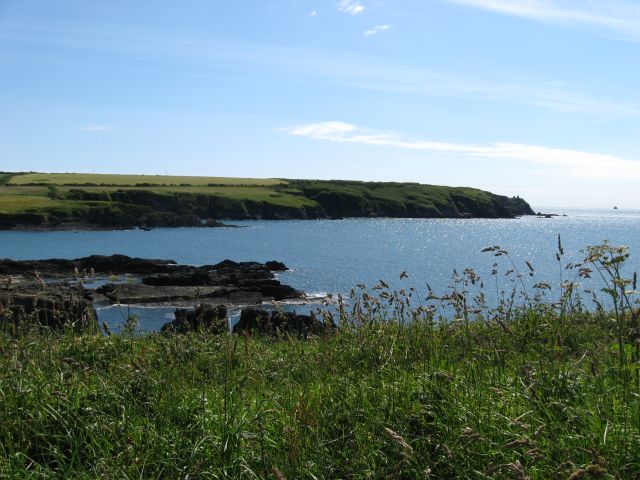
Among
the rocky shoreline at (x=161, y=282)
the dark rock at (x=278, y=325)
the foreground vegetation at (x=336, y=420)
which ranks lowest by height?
the rocky shoreline at (x=161, y=282)

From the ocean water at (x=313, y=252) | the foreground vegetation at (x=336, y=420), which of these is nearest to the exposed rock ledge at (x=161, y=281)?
the ocean water at (x=313, y=252)

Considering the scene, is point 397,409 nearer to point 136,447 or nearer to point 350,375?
point 350,375

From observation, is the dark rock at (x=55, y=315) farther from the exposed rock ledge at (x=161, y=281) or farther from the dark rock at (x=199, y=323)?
the exposed rock ledge at (x=161, y=281)

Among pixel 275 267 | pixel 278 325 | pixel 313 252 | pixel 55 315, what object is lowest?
pixel 275 267

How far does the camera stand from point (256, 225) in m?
150

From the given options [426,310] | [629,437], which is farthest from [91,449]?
[426,310]

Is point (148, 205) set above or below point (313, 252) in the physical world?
above

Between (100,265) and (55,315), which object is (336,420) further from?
(100,265)

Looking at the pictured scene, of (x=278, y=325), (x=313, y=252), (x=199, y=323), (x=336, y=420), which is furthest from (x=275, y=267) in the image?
(x=336, y=420)

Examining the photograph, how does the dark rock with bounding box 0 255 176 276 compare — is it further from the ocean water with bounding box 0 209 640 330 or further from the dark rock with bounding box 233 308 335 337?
the dark rock with bounding box 233 308 335 337

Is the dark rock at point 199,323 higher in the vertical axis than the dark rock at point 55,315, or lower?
lower

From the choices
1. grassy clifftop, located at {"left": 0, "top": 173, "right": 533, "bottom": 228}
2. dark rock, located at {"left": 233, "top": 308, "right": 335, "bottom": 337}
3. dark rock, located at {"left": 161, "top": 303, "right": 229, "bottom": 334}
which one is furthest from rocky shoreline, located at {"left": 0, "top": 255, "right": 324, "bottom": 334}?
grassy clifftop, located at {"left": 0, "top": 173, "right": 533, "bottom": 228}

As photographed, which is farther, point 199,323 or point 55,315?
point 199,323

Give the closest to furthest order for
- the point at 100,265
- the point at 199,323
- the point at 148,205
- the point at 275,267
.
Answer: the point at 199,323, the point at 100,265, the point at 275,267, the point at 148,205
